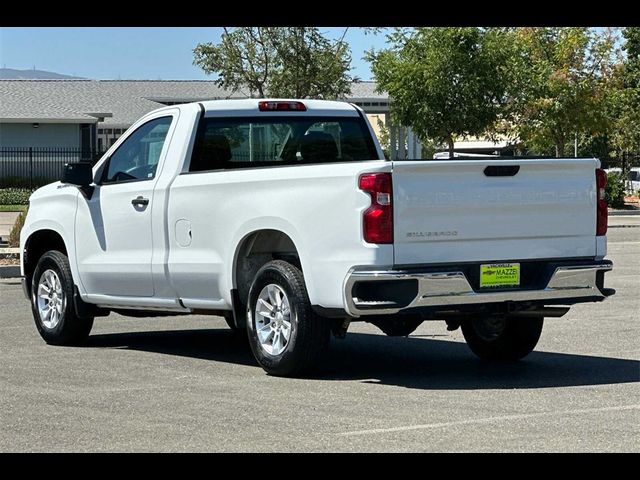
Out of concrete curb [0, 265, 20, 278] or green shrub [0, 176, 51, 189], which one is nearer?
concrete curb [0, 265, 20, 278]

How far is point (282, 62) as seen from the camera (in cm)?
4891

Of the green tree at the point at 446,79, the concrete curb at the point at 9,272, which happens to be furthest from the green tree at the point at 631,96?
the concrete curb at the point at 9,272

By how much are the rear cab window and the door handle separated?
1.57 ft

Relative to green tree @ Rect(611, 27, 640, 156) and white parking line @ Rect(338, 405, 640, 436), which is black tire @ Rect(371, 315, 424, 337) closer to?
white parking line @ Rect(338, 405, 640, 436)

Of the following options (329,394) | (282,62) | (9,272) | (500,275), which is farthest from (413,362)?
(282,62)

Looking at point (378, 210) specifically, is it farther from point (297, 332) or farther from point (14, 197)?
point (14, 197)

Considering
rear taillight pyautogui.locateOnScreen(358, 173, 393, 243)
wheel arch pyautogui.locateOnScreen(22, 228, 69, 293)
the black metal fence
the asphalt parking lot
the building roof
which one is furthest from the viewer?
the building roof

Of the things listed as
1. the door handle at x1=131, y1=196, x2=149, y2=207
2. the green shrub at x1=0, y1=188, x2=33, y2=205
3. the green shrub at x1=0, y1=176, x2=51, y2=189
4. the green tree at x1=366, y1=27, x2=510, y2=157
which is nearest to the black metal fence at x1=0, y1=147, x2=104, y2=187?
the green shrub at x1=0, y1=176, x2=51, y2=189

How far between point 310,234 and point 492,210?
1.36 metres

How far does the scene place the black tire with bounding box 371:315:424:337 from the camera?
10641 mm

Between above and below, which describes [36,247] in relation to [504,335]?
above

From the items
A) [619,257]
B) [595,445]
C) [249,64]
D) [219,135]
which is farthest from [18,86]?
[595,445]
